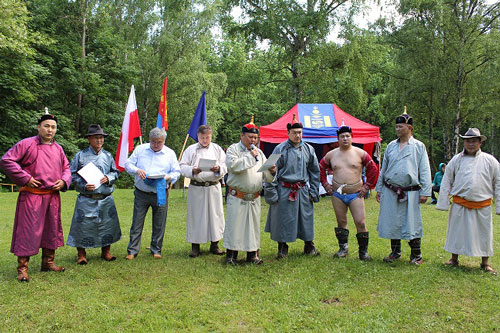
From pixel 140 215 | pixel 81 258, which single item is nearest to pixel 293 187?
pixel 140 215

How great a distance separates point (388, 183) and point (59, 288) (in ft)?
14.5

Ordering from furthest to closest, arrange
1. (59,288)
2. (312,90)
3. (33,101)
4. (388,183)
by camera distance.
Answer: (312,90), (33,101), (388,183), (59,288)

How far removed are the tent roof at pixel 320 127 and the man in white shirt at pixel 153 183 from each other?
20.1 ft

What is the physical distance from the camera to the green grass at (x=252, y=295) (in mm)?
3486

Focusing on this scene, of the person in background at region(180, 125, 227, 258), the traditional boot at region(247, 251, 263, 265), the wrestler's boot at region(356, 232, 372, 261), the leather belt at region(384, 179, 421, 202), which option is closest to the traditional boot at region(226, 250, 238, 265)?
the traditional boot at region(247, 251, 263, 265)

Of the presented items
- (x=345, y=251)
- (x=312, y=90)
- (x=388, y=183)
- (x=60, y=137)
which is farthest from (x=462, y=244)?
(x=60, y=137)

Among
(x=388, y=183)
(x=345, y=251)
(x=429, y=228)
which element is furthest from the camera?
(x=429, y=228)

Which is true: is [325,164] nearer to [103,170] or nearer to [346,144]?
[346,144]

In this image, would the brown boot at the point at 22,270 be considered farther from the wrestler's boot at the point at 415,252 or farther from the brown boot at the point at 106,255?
the wrestler's boot at the point at 415,252

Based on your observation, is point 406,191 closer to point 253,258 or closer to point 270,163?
point 270,163

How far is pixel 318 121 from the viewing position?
12016 millimetres

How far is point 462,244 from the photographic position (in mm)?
4895

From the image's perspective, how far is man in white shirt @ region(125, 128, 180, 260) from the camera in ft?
18.0

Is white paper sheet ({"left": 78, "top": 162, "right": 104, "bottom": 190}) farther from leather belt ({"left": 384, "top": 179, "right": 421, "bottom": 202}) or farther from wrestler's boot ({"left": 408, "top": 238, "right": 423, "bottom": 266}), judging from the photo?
wrestler's boot ({"left": 408, "top": 238, "right": 423, "bottom": 266})
